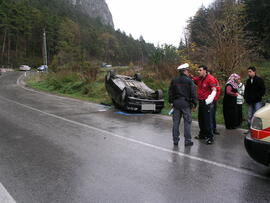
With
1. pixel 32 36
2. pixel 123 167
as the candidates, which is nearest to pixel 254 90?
pixel 123 167

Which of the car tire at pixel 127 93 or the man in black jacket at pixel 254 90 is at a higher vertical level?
the man in black jacket at pixel 254 90

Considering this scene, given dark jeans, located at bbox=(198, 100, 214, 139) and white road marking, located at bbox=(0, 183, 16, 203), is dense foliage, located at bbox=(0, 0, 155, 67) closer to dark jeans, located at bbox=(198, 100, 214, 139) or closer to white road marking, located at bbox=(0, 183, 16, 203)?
dark jeans, located at bbox=(198, 100, 214, 139)

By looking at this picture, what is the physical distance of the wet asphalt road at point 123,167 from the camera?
147 inches

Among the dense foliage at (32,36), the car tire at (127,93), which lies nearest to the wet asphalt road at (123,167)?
the car tire at (127,93)

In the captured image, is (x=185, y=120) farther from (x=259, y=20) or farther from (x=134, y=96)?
(x=259, y=20)

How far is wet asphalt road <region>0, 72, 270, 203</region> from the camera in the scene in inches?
147

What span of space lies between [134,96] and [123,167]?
6481 millimetres

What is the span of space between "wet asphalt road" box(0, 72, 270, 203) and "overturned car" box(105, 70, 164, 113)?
9.68ft

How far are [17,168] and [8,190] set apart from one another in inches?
37.0

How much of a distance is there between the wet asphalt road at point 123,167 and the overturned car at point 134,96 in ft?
9.68

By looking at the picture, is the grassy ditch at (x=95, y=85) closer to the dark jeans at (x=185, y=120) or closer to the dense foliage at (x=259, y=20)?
the dark jeans at (x=185, y=120)

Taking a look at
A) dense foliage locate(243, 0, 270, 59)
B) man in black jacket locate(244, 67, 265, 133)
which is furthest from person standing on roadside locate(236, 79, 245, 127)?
dense foliage locate(243, 0, 270, 59)

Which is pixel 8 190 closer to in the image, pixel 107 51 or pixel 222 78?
pixel 222 78

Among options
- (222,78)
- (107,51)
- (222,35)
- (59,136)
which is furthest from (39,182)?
(107,51)
